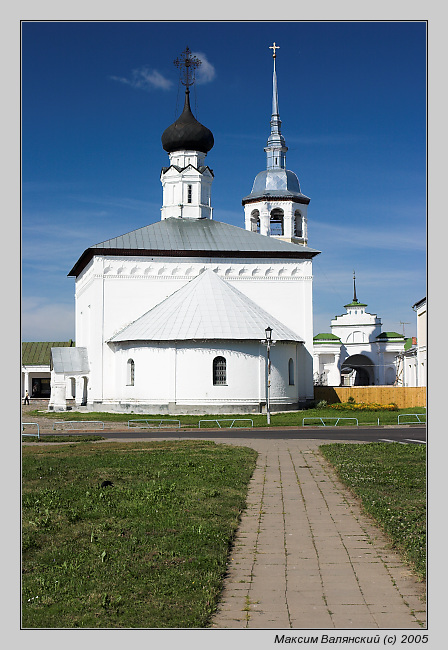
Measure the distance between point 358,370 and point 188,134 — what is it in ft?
143

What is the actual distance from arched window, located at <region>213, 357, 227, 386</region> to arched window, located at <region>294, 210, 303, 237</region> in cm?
2660

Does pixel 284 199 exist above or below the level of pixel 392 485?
above

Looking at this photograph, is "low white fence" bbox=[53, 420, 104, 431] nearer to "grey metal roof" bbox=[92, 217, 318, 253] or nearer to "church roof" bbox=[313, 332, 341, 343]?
"grey metal roof" bbox=[92, 217, 318, 253]

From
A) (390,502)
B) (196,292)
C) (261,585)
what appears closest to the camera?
(261,585)

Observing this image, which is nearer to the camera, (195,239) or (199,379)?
(199,379)

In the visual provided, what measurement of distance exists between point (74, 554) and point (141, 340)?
3594cm

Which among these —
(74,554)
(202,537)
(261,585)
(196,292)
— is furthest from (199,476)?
(196,292)

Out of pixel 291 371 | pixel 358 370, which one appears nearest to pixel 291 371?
pixel 291 371

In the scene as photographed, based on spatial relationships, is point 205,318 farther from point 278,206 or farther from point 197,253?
point 278,206

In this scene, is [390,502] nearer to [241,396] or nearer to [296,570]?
A: [296,570]

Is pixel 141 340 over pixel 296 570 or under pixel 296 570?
over

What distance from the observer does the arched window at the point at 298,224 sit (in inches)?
2655

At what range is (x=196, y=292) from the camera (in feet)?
153

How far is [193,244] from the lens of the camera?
50.7m
